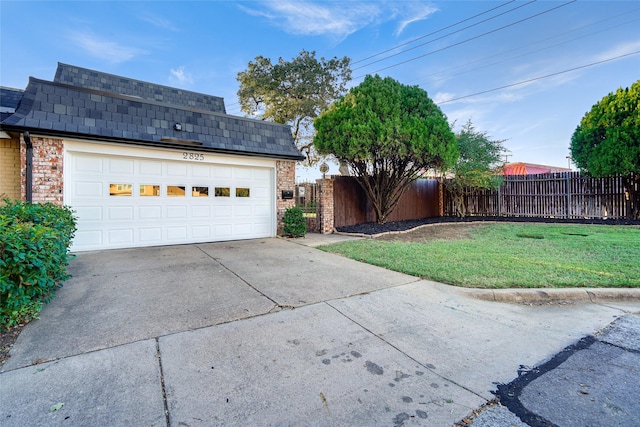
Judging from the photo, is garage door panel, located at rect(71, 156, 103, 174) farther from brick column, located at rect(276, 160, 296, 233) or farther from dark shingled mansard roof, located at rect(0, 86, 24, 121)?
brick column, located at rect(276, 160, 296, 233)

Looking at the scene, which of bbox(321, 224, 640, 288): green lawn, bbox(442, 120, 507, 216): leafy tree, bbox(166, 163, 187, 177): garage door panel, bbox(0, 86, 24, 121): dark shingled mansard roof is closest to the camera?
bbox(321, 224, 640, 288): green lawn

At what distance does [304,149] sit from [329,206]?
12676mm

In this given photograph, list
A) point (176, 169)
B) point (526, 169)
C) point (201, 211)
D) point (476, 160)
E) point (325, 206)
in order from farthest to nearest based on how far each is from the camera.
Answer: point (526, 169)
point (476, 160)
point (325, 206)
point (201, 211)
point (176, 169)

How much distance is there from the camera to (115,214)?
7121mm

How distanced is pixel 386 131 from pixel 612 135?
28.0ft

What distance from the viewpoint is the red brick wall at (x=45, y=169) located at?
6.21 metres

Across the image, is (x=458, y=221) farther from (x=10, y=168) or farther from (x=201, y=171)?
(x=10, y=168)

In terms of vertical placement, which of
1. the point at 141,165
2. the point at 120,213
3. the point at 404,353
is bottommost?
the point at 404,353

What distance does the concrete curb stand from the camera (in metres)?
3.88

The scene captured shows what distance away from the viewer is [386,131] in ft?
30.6

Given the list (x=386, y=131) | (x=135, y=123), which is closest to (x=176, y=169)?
(x=135, y=123)

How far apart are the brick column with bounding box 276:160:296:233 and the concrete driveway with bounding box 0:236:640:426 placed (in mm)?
4876

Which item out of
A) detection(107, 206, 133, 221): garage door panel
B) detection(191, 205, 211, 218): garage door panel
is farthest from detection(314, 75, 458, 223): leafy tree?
detection(107, 206, 133, 221): garage door panel

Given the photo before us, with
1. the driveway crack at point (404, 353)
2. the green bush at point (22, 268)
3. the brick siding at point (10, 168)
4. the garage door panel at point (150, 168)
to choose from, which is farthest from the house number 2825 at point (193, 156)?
the driveway crack at point (404, 353)
